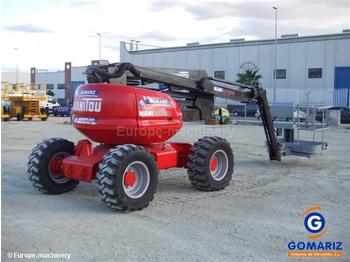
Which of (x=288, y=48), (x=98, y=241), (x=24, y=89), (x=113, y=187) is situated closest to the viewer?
(x=98, y=241)

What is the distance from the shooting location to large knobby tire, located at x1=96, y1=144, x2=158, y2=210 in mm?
7191

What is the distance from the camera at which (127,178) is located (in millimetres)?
7492

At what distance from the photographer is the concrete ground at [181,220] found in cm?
566

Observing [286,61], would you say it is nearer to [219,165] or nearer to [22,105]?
[22,105]

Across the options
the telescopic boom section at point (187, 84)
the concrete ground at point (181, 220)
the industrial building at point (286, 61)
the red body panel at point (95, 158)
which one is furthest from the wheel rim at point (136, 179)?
the industrial building at point (286, 61)

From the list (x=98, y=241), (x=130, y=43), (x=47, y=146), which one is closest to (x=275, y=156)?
(x=47, y=146)

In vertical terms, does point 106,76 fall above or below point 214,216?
above

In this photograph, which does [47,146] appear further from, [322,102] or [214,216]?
[322,102]

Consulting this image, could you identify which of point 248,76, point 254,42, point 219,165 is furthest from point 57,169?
point 254,42

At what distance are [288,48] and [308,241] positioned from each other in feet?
176

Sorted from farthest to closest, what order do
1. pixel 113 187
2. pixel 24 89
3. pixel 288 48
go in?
1. pixel 288 48
2. pixel 24 89
3. pixel 113 187

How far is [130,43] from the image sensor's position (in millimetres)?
73188

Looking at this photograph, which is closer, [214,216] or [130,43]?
[214,216]

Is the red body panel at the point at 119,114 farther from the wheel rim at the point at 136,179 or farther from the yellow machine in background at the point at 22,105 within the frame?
the yellow machine in background at the point at 22,105
